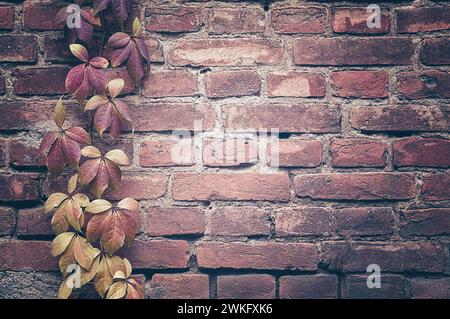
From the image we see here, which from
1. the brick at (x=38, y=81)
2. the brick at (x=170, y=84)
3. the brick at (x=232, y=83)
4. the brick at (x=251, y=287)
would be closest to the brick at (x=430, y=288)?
the brick at (x=251, y=287)

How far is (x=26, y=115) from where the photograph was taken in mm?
1002

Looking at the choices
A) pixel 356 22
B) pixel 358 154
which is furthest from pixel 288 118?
pixel 356 22

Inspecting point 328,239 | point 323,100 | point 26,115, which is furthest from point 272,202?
point 26,115

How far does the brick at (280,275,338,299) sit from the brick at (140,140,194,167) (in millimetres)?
411

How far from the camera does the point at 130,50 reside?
0.96 metres

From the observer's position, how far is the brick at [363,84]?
100cm

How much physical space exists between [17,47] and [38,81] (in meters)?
0.10

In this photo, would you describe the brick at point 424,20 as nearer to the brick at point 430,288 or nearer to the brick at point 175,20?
the brick at point 175,20

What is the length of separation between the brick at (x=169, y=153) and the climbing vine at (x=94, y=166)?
0.09 metres

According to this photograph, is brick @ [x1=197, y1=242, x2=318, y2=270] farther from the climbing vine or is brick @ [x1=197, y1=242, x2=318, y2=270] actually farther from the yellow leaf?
the yellow leaf

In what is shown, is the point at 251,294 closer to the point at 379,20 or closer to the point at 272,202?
the point at 272,202

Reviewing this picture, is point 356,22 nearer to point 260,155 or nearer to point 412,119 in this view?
point 412,119

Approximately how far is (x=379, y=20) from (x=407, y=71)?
0.15m

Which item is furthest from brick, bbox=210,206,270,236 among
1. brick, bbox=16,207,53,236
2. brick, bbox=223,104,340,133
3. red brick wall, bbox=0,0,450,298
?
brick, bbox=16,207,53,236
